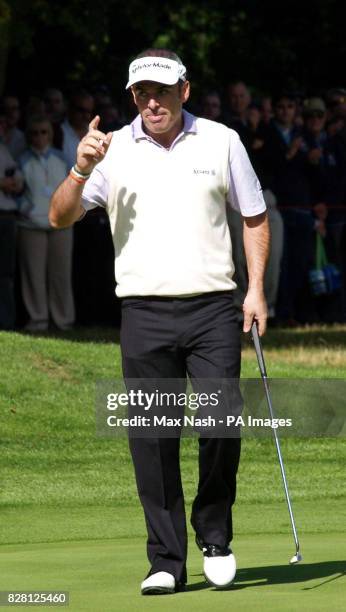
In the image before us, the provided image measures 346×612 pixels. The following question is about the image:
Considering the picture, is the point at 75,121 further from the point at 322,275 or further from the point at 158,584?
the point at 158,584

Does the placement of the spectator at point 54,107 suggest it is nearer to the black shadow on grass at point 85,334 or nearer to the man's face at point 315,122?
the black shadow on grass at point 85,334

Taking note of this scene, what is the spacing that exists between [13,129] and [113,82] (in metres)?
8.76

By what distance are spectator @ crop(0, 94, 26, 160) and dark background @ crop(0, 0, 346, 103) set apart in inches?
182

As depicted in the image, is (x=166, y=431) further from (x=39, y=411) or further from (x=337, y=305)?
(x=337, y=305)

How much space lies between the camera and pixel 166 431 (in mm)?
7277

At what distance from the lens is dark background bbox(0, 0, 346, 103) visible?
22.7 meters

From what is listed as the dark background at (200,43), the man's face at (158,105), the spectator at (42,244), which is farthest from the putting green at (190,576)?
the dark background at (200,43)

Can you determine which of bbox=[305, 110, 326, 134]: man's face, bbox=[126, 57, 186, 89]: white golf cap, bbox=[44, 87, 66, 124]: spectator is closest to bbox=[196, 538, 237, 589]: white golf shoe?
bbox=[126, 57, 186, 89]: white golf cap

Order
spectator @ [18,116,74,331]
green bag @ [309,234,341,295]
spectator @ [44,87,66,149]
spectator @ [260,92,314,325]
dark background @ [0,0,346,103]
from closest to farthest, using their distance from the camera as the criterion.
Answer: spectator @ [18,116,74,331]
spectator @ [44,87,66,149]
spectator @ [260,92,314,325]
green bag @ [309,234,341,295]
dark background @ [0,0,346,103]

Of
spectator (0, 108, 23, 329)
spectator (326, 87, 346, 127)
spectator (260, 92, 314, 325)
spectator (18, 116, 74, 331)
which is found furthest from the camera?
spectator (326, 87, 346, 127)

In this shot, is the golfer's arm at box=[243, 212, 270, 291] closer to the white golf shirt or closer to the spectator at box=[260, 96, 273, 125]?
the white golf shirt

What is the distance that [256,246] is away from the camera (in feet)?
24.3

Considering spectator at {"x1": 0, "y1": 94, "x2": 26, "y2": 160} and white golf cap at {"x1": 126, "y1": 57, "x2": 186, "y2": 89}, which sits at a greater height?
white golf cap at {"x1": 126, "y1": 57, "x2": 186, "y2": 89}

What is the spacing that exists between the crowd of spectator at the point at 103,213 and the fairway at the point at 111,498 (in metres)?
0.87
